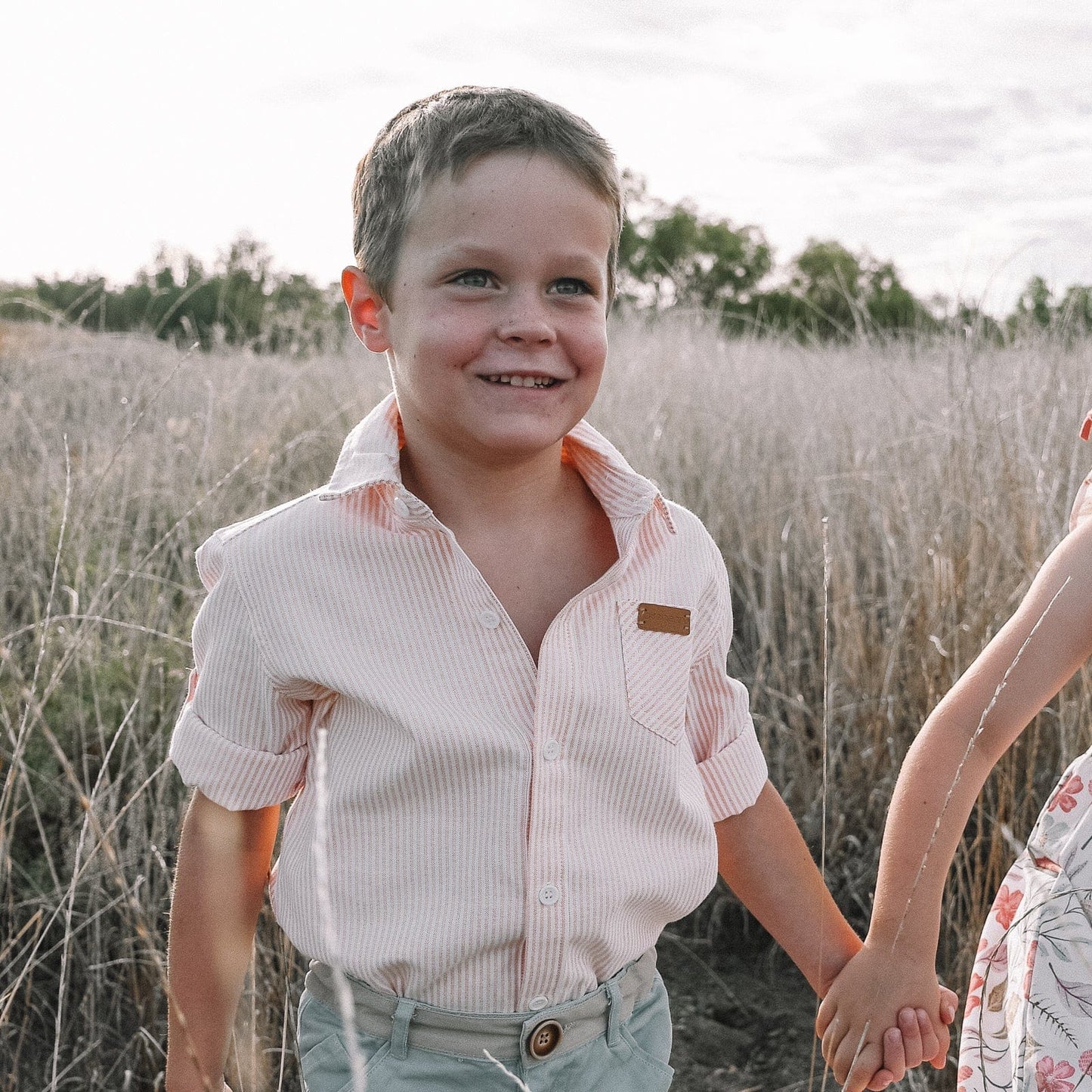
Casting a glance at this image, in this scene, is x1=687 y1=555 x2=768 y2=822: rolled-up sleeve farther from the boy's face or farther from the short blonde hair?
the short blonde hair

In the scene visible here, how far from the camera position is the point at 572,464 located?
135 cm

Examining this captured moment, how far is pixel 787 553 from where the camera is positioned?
315 centimetres

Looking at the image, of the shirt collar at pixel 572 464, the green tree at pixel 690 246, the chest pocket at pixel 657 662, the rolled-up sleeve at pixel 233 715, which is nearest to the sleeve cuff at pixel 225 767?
the rolled-up sleeve at pixel 233 715

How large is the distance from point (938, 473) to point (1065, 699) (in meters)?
0.77

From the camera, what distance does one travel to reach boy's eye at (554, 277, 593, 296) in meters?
1.15

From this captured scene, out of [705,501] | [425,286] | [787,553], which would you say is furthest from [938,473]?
[425,286]

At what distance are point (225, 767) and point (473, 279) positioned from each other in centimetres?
56

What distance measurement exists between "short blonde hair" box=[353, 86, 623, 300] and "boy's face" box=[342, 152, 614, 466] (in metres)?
0.02

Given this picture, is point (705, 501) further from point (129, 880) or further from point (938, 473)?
point (129, 880)

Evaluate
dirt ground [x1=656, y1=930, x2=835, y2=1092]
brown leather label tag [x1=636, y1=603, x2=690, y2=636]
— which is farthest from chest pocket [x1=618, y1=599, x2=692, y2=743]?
dirt ground [x1=656, y1=930, x2=835, y2=1092]

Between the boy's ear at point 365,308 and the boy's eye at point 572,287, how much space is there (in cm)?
21

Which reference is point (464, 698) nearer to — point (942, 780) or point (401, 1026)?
point (401, 1026)

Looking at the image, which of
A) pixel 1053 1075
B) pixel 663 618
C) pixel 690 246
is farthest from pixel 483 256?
pixel 690 246

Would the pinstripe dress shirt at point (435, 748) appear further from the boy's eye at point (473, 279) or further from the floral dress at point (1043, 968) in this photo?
the floral dress at point (1043, 968)
